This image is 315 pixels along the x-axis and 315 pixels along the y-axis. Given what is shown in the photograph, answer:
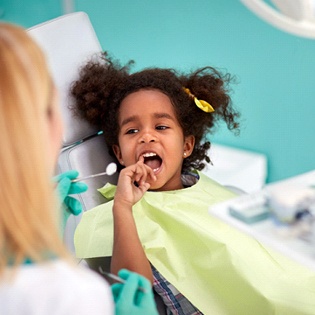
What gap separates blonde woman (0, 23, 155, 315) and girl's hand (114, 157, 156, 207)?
1.99 feet

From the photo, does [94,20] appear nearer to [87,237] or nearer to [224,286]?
[87,237]

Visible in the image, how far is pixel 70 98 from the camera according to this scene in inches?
67.0

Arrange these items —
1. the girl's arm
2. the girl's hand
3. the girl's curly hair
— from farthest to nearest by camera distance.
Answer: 1. the girl's curly hair
2. the girl's hand
3. the girl's arm

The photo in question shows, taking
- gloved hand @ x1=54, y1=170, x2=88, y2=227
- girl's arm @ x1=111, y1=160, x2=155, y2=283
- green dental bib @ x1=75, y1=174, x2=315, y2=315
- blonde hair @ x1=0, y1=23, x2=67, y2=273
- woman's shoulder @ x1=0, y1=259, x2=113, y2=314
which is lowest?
green dental bib @ x1=75, y1=174, x2=315, y2=315

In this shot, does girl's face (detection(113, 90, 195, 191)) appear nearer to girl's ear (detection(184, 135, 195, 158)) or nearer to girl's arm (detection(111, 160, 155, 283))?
girl's ear (detection(184, 135, 195, 158))

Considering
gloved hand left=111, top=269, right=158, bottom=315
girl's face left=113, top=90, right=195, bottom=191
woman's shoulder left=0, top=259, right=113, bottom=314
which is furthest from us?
girl's face left=113, top=90, right=195, bottom=191

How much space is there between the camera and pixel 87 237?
150 centimetres

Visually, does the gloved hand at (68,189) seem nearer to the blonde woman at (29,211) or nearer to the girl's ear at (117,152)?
the girl's ear at (117,152)

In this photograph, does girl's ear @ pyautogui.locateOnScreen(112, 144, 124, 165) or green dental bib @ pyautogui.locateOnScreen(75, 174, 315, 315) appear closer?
green dental bib @ pyautogui.locateOnScreen(75, 174, 315, 315)

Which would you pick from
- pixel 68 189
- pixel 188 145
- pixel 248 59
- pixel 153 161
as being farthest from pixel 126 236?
pixel 248 59

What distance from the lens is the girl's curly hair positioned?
170cm

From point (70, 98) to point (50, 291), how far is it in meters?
1.02

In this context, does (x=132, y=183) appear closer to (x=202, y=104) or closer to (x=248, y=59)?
(x=202, y=104)

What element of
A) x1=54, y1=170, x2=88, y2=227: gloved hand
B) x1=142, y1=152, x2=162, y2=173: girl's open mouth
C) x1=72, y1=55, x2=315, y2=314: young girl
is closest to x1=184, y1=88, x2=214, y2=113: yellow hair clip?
x1=72, y1=55, x2=315, y2=314: young girl
